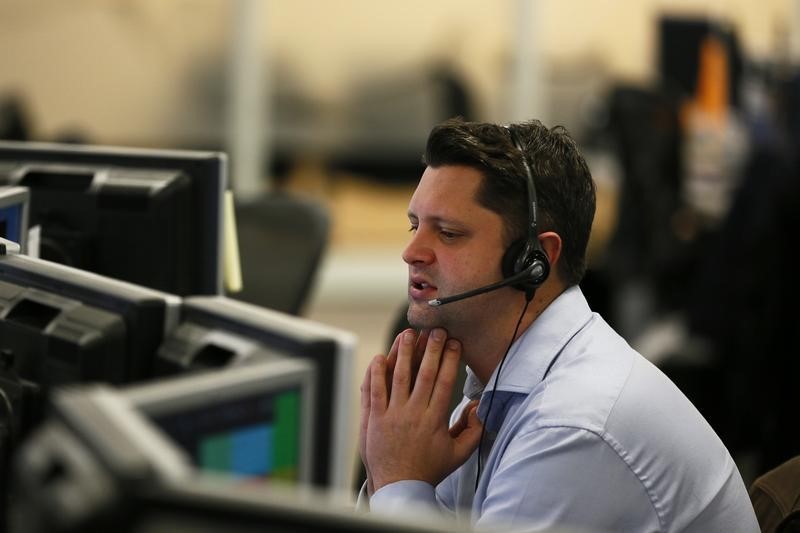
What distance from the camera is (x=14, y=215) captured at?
1.69 metres

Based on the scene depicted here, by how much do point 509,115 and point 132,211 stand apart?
427 centimetres

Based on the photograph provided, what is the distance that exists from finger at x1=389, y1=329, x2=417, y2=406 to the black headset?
0.47 feet

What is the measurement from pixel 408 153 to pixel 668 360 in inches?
85.2

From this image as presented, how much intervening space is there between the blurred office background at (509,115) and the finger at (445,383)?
7.24 feet

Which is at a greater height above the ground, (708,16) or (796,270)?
(708,16)

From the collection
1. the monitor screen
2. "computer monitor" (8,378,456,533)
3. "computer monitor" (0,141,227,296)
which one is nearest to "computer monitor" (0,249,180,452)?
the monitor screen

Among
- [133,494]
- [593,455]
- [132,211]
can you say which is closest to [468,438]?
[593,455]

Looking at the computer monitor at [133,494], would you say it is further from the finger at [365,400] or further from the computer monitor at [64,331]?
Result: the finger at [365,400]

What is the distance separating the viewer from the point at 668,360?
13.2 ft

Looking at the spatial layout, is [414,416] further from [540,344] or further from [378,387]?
[540,344]

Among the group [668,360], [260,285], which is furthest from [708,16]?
[260,285]

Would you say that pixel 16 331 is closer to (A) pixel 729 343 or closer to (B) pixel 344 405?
(B) pixel 344 405

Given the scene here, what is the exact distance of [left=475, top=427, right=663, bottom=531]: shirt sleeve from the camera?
141cm

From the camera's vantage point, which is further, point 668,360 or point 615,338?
point 668,360
